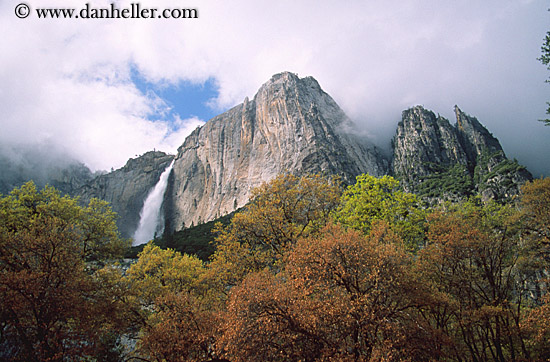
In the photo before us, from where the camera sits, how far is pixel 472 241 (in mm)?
14328

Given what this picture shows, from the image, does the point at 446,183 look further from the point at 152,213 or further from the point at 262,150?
the point at 152,213

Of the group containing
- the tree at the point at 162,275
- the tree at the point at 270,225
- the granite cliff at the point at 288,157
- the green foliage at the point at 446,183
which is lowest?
the tree at the point at 162,275

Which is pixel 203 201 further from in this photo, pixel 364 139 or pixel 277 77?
pixel 364 139

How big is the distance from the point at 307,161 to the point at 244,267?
8718cm

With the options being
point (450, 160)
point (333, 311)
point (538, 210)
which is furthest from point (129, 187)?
point (450, 160)

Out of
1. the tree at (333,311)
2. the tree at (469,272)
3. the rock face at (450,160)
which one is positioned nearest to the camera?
the tree at (333,311)

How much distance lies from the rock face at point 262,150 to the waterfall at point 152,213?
202 inches

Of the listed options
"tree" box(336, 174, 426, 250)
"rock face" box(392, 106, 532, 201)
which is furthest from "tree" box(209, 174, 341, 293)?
"rock face" box(392, 106, 532, 201)

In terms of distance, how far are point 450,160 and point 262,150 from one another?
84.1 meters

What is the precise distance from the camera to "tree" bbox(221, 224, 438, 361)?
1000cm

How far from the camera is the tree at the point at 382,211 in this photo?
2102 cm

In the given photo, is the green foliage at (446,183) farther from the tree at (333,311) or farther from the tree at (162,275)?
the tree at (333,311)

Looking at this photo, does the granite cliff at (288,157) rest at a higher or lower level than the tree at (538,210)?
higher

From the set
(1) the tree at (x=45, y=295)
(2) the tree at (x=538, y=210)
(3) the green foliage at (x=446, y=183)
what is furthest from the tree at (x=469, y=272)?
(3) the green foliage at (x=446, y=183)
